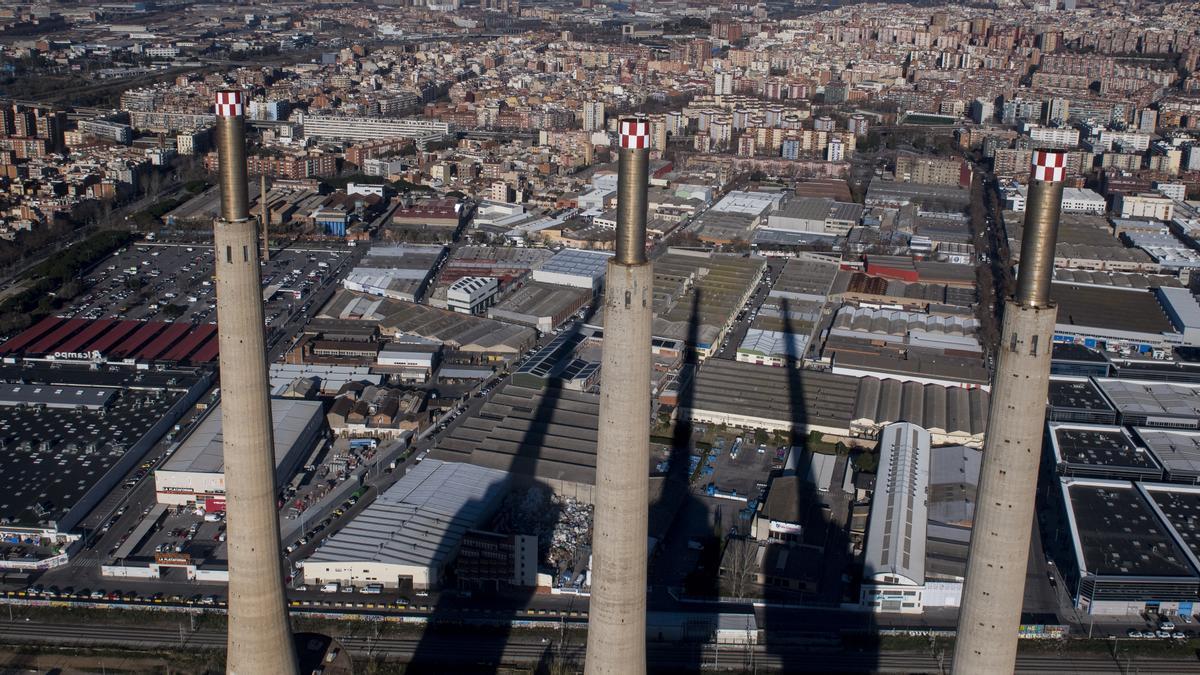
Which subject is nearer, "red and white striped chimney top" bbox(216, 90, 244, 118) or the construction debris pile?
"red and white striped chimney top" bbox(216, 90, 244, 118)

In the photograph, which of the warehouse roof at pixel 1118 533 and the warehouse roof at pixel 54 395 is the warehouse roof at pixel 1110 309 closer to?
the warehouse roof at pixel 1118 533

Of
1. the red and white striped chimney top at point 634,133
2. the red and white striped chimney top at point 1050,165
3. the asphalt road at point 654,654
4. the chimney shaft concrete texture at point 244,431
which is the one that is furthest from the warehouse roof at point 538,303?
the red and white striped chimney top at point 1050,165

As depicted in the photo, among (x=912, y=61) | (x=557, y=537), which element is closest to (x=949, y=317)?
(x=557, y=537)

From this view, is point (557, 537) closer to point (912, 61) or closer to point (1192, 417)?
point (1192, 417)

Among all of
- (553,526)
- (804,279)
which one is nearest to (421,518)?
(553,526)

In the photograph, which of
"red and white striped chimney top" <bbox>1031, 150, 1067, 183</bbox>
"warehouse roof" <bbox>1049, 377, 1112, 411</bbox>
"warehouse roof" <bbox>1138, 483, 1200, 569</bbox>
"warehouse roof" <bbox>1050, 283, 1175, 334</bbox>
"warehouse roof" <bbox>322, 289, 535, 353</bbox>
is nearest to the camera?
"red and white striped chimney top" <bbox>1031, 150, 1067, 183</bbox>

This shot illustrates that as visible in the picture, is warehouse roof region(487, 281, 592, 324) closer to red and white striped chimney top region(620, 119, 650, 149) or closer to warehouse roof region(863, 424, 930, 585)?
warehouse roof region(863, 424, 930, 585)

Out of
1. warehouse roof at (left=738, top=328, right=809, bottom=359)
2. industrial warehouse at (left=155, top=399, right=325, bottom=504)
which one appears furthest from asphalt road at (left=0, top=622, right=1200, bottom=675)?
warehouse roof at (left=738, top=328, right=809, bottom=359)
